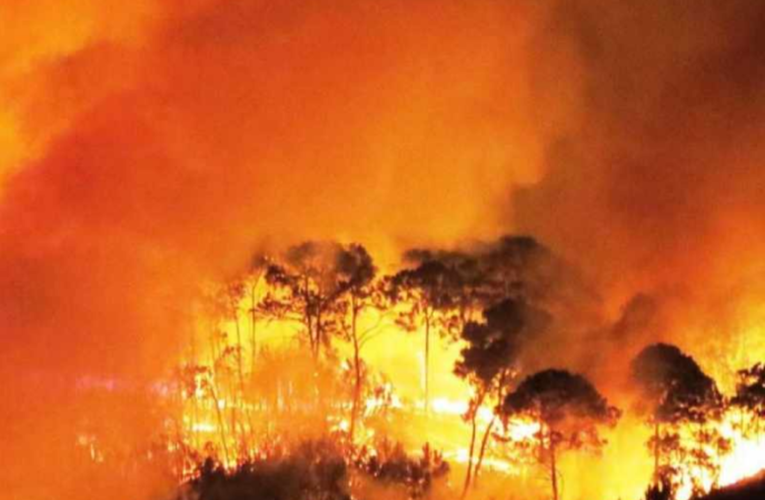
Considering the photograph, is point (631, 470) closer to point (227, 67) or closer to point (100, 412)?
point (100, 412)

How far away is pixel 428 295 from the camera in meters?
15.5

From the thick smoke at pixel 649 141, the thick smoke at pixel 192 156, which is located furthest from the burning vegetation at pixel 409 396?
the thick smoke at pixel 649 141

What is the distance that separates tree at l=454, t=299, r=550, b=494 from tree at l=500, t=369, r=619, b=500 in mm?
1612

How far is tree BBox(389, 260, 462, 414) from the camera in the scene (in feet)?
50.5

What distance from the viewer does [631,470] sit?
1452 centimetres

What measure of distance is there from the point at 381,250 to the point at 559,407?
22.2 ft

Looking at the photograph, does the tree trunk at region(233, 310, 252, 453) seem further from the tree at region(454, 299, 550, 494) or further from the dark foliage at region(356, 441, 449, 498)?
the tree at region(454, 299, 550, 494)

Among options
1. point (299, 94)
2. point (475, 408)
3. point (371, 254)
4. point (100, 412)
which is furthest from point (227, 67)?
point (475, 408)

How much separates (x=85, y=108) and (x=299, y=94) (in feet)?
12.5

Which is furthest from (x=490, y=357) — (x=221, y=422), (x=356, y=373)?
(x=221, y=422)

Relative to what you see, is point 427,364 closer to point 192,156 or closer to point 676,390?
point 676,390

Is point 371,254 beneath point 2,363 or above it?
above

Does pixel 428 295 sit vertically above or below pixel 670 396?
above

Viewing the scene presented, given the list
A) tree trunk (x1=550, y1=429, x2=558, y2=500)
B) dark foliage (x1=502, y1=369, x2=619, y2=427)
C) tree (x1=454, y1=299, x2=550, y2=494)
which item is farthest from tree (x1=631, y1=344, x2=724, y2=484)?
tree (x1=454, y1=299, x2=550, y2=494)
